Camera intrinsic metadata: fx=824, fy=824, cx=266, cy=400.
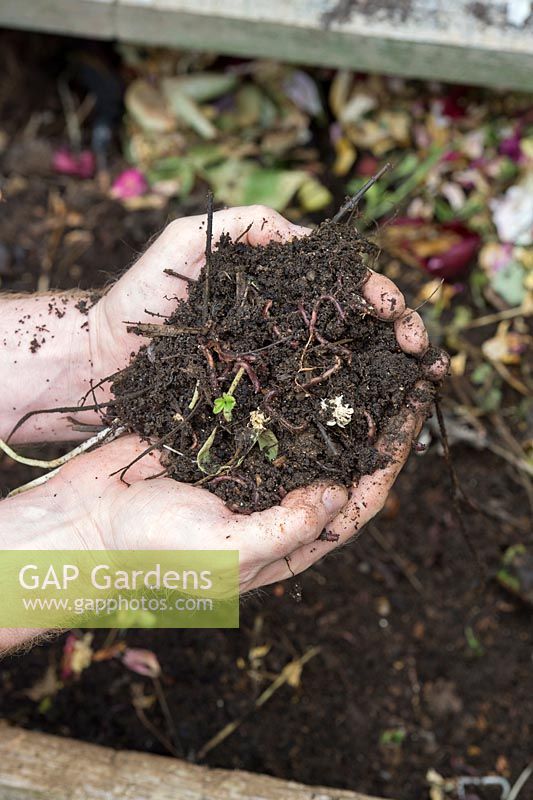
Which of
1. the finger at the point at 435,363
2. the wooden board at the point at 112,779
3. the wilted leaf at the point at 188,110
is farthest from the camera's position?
the wilted leaf at the point at 188,110

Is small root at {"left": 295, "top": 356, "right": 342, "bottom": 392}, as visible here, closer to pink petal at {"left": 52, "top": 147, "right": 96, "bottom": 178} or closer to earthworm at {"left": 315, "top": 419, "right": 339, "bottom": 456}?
earthworm at {"left": 315, "top": 419, "right": 339, "bottom": 456}

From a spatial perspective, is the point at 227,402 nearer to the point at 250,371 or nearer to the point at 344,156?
the point at 250,371

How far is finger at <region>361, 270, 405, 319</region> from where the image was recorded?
6.15 ft

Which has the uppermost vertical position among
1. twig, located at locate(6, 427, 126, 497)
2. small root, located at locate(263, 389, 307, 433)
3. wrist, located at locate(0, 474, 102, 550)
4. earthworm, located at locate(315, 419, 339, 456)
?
small root, located at locate(263, 389, 307, 433)

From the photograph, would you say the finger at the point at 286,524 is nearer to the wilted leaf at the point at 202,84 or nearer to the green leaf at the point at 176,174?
the green leaf at the point at 176,174

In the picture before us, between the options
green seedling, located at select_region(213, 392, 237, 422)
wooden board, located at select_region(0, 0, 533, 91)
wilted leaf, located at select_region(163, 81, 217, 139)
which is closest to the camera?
green seedling, located at select_region(213, 392, 237, 422)

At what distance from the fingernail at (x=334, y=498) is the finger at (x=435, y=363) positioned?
355mm

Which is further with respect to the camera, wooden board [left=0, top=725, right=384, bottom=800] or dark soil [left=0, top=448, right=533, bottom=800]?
dark soil [left=0, top=448, right=533, bottom=800]

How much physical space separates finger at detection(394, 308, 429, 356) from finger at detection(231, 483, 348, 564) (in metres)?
0.39

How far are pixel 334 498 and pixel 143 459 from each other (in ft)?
1.67

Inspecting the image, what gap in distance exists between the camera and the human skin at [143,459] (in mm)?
1793

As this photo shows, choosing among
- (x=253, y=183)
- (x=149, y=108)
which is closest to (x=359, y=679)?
(x=253, y=183)

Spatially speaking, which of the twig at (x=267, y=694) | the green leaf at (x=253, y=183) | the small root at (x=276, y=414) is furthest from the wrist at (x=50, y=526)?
the green leaf at (x=253, y=183)

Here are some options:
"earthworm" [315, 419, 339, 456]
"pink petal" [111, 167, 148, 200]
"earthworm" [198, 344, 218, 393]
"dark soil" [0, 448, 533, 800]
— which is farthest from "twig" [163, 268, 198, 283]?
"pink petal" [111, 167, 148, 200]
